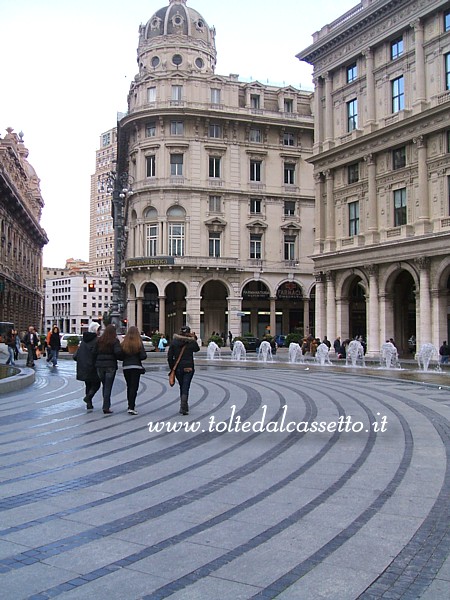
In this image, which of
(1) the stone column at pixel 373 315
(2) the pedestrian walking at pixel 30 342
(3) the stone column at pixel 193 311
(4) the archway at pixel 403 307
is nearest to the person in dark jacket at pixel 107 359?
(2) the pedestrian walking at pixel 30 342

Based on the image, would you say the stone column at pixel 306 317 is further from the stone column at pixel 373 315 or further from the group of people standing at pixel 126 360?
the group of people standing at pixel 126 360

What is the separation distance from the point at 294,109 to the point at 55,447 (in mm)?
58706

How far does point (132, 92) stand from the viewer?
62.3 metres

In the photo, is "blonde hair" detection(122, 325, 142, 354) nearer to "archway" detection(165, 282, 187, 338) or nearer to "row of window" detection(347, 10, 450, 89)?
"row of window" detection(347, 10, 450, 89)

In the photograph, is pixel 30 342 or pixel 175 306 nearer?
pixel 30 342

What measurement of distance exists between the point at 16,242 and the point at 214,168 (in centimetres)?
2923

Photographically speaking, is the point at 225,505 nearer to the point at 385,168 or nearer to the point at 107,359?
the point at 107,359

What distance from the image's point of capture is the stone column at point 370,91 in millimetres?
39188

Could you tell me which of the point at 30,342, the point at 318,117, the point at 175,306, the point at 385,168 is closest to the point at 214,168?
the point at 175,306

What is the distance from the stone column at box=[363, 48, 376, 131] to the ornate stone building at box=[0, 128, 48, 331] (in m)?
33.6

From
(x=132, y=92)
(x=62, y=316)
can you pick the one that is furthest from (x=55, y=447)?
(x=62, y=316)

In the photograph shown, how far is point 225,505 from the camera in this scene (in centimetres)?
603

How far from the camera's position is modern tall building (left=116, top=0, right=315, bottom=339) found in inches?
2279

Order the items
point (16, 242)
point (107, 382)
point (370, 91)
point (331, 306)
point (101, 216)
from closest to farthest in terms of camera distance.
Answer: point (107, 382)
point (370, 91)
point (331, 306)
point (16, 242)
point (101, 216)
